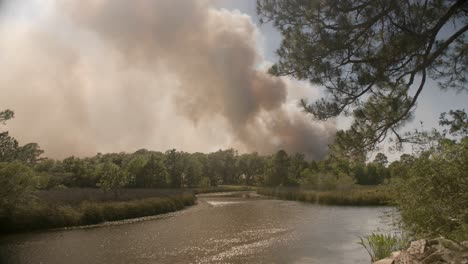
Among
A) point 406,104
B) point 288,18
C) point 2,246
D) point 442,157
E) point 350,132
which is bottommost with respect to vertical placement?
point 2,246

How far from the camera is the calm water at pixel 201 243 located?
14.7 m

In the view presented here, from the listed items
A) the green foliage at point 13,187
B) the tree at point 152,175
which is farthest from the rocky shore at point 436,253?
the tree at point 152,175

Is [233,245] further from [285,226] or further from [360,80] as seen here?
[360,80]

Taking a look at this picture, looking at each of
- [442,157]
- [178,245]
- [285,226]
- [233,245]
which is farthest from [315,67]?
[285,226]

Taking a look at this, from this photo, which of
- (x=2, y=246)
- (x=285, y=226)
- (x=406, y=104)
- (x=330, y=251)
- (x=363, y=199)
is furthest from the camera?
(x=363, y=199)

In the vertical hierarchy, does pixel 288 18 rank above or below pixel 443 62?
above

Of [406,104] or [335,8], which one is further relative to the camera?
[406,104]

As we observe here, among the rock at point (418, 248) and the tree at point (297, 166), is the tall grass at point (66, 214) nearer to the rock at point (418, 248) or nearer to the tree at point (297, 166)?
the rock at point (418, 248)

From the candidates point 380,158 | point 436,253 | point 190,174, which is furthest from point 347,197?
point 190,174

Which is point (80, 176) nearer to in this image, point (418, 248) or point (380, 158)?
point (380, 158)

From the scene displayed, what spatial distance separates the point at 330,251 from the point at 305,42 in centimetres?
959

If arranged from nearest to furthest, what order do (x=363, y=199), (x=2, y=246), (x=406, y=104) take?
(x=406, y=104) < (x=2, y=246) < (x=363, y=199)

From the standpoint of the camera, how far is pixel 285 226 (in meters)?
23.4

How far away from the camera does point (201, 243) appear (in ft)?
58.5
